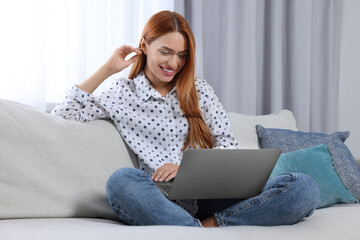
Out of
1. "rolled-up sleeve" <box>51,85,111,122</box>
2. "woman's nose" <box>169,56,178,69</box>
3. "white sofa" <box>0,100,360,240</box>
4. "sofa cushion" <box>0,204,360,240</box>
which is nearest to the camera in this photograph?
"sofa cushion" <box>0,204,360,240</box>

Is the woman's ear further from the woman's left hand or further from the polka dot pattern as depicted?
the woman's left hand

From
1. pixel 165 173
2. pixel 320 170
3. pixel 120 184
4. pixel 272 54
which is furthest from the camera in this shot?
pixel 272 54

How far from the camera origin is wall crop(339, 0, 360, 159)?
348 cm

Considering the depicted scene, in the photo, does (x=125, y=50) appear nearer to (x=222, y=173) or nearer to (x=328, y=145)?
(x=222, y=173)

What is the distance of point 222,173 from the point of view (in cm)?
129

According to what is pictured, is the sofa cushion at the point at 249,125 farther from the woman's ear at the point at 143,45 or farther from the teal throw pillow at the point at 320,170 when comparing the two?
the woman's ear at the point at 143,45

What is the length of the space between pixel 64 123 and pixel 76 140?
7 centimetres

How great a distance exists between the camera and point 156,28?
1.81 m

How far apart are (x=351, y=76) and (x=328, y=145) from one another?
157 cm

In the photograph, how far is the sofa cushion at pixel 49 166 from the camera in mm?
1319

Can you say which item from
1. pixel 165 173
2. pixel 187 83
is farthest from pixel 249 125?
pixel 165 173

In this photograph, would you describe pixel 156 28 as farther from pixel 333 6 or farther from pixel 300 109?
pixel 333 6

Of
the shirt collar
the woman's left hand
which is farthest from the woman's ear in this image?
the woman's left hand

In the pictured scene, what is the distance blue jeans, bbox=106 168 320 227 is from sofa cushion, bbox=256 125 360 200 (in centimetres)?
71
